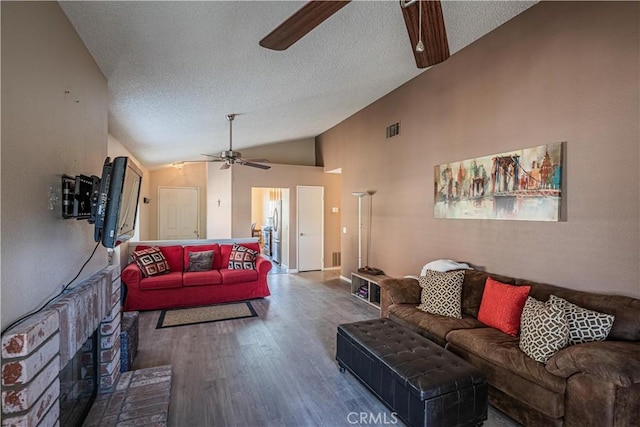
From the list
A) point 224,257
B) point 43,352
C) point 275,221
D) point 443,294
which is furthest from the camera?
point 275,221

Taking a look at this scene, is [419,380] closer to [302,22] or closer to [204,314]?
[302,22]

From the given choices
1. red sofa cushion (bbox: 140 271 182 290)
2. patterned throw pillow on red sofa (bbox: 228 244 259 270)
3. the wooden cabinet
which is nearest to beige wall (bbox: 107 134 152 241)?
red sofa cushion (bbox: 140 271 182 290)

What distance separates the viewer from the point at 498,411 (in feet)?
7.30

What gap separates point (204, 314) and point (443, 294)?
3079mm

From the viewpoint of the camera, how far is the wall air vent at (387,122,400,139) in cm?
472

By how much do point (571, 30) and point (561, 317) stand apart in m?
2.33

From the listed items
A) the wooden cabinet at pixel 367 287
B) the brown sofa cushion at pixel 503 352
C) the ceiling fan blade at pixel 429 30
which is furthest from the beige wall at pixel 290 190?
the ceiling fan blade at pixel 429 30

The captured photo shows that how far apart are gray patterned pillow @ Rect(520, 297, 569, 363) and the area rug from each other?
10.2ft

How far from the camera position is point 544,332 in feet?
6.83

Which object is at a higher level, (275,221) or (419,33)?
(419,33)

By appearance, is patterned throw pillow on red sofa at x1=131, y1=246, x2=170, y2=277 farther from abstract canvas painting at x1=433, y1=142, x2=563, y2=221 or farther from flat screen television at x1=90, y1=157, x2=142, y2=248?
abstract canvas painting at x1=433, y1=142, x2=563, y2=221

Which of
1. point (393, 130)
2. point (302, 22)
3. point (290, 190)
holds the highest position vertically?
point (393, 130)

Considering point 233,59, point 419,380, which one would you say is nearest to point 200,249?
point 233,59

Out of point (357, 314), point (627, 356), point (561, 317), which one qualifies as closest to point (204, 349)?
point (357, 314)
